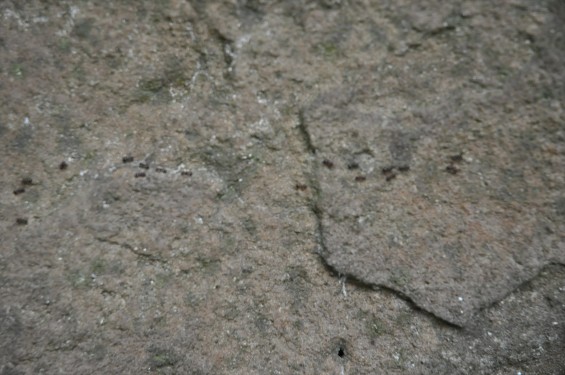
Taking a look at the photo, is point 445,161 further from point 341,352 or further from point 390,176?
point 341,352

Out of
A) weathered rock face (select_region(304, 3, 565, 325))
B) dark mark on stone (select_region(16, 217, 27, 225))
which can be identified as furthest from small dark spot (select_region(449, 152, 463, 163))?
dark mark on stone (select_region(16, 217, 27, 225))

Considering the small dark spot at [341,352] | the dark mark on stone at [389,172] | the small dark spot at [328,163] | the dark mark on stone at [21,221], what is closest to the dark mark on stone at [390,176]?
the dark mark on stone at [389,172]

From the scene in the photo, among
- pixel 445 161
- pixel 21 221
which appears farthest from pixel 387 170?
pixel 21 221

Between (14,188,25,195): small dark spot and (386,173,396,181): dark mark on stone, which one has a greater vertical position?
(386,173,396,181): dark mark on stone

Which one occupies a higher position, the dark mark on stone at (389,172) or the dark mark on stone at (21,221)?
the dark mark on stone at (389,172)

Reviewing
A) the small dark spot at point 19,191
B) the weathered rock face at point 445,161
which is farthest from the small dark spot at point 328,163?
the small dark spot at point 19,191

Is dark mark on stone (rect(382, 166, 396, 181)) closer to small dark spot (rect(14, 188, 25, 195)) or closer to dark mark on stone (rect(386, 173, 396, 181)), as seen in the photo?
dark mark on stone (rect(386, 173, 396, 181))

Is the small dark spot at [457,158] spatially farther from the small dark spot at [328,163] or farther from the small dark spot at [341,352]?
the small dark spot at [341,352]

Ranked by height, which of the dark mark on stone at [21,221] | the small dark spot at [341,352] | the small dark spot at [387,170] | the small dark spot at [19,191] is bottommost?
the small dark spot at [341,352]

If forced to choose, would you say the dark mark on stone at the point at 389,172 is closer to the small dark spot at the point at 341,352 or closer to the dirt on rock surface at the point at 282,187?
the dirt on rock surface at the point at 282,187
